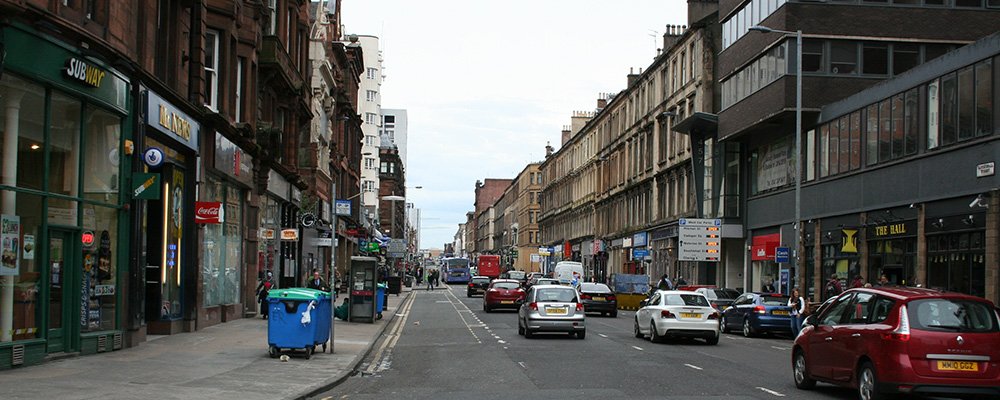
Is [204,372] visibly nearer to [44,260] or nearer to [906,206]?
[44,260]

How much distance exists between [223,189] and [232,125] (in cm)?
184

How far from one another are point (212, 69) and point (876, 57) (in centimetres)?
2350

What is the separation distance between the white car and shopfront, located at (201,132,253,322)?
35.8 feet

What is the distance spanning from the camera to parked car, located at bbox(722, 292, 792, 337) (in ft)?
95.1

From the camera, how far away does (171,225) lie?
953 inches

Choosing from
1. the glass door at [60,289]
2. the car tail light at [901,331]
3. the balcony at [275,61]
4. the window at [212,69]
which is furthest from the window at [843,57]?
the glass door at [60,289]

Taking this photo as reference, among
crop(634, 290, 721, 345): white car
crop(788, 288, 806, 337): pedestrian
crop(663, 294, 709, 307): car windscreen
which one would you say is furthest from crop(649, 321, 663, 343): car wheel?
crop(788, 288, 806, 337): pedestrian

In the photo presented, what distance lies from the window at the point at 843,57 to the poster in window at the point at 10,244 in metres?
29.1

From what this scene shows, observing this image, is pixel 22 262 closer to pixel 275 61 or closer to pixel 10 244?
pixel 10 244

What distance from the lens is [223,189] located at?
1150 inches

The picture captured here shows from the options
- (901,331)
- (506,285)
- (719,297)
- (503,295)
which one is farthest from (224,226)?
(901,331)

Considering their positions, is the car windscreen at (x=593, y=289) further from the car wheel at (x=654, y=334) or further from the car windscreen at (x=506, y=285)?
the car wheel at (x=654, y=334)

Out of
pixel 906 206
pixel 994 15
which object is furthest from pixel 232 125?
pixel 994 15

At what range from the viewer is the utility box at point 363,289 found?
104 feet
